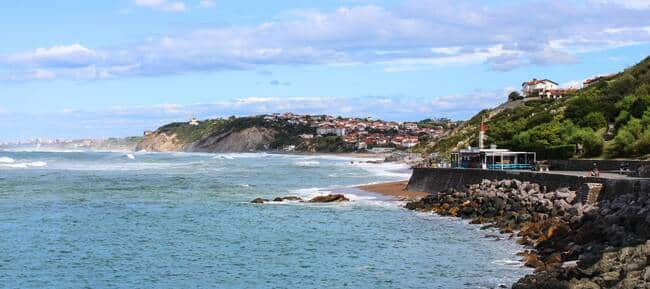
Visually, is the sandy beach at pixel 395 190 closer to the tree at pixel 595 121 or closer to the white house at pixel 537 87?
the tree at pixel 595 121

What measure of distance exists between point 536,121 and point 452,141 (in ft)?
129

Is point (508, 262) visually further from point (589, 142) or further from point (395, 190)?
point (589, 142)

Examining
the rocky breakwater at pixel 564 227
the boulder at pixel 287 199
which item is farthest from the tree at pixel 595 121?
the boulder at pixel 287 199

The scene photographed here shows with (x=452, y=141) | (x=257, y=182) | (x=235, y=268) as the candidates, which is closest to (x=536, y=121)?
(x=257, y=182)

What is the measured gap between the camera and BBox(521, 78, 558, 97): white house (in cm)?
14901

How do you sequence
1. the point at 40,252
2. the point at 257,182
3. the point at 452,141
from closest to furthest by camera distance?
1. the point at 40,252
2. the point at 257,182
3. the point at 452,141

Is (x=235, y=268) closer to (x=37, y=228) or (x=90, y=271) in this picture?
(x=90, y=271)

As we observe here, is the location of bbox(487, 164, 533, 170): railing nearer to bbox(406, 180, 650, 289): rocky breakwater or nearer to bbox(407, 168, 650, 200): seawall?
bbox(407, 168, 650, 200): seawall

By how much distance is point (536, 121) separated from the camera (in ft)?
265

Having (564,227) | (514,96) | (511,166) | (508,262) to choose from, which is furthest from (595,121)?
(514,96)

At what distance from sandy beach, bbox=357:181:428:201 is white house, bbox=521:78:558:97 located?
91.6m

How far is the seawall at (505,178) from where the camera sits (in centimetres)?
3186

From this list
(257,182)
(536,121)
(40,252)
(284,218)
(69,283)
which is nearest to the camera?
(69,283)

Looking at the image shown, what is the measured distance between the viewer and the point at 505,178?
45.7 metres
